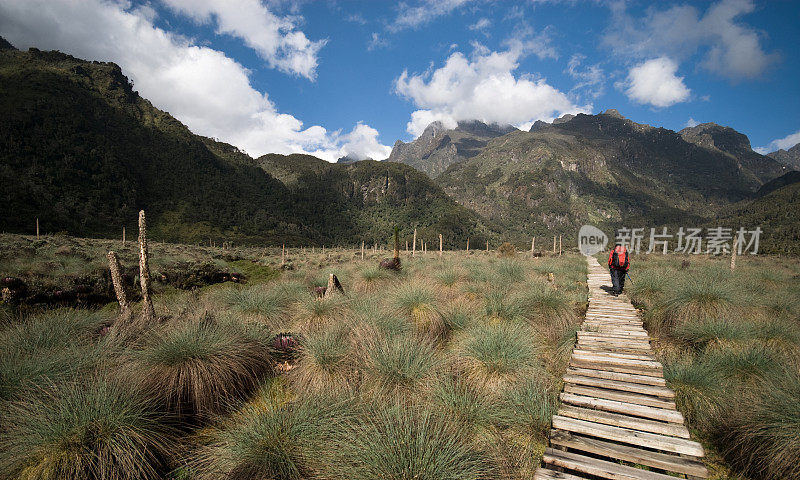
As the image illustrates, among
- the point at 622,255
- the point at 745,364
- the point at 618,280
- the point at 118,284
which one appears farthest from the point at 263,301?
the point at 618,280

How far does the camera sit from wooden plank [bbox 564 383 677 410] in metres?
3.91

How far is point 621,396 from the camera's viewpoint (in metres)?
4.13

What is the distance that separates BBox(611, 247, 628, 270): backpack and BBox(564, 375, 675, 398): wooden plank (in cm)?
670

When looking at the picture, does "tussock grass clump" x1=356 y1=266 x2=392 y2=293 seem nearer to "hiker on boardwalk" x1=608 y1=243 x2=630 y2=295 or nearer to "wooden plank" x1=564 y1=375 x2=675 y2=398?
"wooden plank" x1=564 y1=375 x2=675 y2=398

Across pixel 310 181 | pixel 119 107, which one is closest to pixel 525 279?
pixel 119 107

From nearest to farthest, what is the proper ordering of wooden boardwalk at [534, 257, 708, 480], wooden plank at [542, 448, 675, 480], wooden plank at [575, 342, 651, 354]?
wooden plank at [542, 448, 675, 480] < wooden boardwalk at [534, 257, 708, 480] < wooden plank at [575, 342, 651, 354]

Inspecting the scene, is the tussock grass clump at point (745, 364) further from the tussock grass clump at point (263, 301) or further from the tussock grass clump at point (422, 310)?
the tussock grass clump at point (263, 301)

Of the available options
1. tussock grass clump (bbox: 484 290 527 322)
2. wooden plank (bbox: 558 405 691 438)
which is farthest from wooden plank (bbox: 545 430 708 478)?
tussock grass clump (bbox: 484 290 527 322)

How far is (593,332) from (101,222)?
96351 mm

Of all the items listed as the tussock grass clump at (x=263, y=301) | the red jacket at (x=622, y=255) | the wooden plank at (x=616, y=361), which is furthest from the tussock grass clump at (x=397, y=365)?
the red jacket at (x=622, y=255)

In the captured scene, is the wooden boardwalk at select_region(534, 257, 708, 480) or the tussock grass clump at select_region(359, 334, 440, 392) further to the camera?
the tussock grass clump at select_region(359, 334, 440, 392)

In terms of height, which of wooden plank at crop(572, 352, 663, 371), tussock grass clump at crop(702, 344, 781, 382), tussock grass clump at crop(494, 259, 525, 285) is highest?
tussock grass clump at crop(494, 259, 525, 285)

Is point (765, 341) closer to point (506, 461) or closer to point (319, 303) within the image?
point (506, 461)

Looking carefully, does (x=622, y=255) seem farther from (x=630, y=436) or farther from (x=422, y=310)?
(x=630, y=436)
